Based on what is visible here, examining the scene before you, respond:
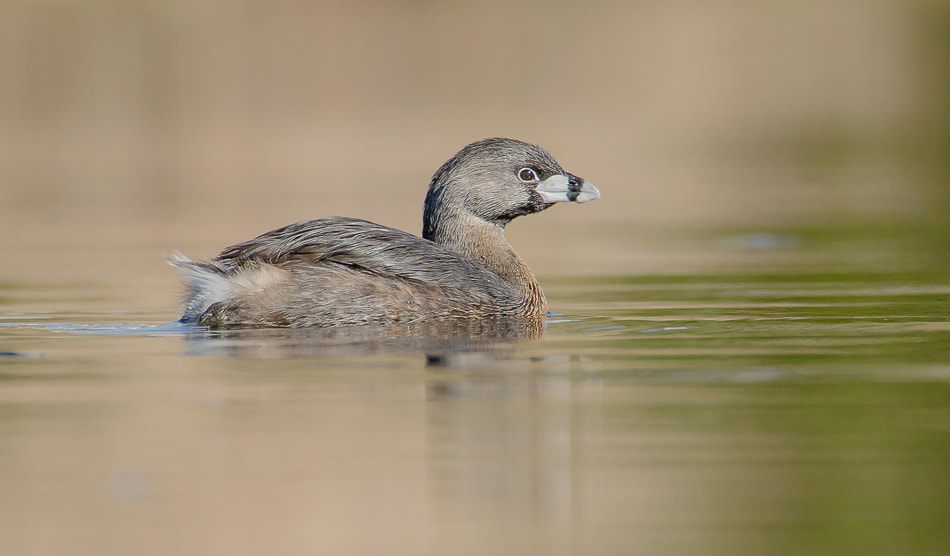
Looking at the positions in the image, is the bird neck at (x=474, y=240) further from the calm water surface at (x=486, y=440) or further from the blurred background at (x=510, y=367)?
the calm water surface at (x=486, y=440)

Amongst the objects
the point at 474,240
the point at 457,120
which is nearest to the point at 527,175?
the point at 474,240

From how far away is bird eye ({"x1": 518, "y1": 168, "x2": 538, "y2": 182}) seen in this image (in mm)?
11609

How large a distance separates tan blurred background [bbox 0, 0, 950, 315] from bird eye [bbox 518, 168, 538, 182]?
7.03 ft

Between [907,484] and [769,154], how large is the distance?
2547 cm

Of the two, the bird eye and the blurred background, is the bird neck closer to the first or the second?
the bird eye

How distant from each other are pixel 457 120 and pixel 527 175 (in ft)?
75.4

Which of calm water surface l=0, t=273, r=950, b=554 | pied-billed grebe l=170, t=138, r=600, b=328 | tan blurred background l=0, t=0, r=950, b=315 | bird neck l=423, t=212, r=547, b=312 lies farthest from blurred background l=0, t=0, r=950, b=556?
bird neck l=423, t=212, r=547, b=312

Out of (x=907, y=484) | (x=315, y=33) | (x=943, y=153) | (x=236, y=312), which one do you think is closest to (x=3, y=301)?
(x=236, y=312)

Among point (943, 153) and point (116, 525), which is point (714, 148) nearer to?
point (943, 153)

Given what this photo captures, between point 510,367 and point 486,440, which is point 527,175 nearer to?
point 510,367

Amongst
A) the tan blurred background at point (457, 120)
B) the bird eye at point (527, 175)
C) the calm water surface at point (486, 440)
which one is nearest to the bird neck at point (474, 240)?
the bird eye at point (527, 175)

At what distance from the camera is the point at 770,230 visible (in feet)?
56.4

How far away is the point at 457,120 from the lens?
3447 cm

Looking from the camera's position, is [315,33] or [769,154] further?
[315,33]
